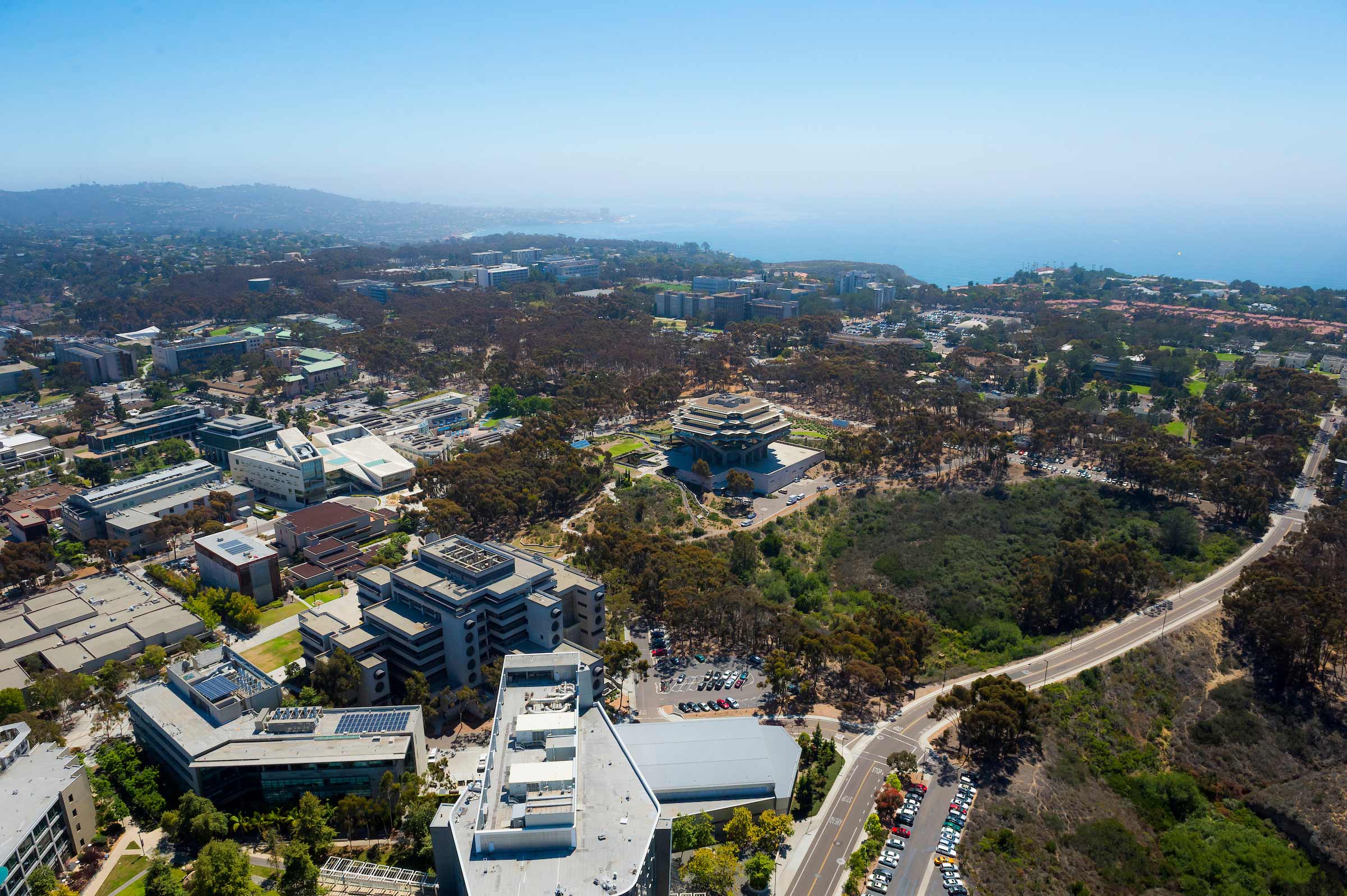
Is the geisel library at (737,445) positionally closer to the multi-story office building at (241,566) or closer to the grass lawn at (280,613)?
the grass lawn at (280,613)

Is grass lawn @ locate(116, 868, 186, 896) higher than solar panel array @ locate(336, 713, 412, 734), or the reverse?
solar panel array @ locate(336, 713, 412, 734)

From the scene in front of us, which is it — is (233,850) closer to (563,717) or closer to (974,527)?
(563,717)

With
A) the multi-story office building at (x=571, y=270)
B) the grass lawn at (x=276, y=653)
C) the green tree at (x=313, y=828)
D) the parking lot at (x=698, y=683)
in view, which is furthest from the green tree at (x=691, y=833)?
the multi-story office building at (x=571, y=270)

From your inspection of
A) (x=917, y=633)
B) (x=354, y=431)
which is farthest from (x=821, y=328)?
(x=917, y=633)

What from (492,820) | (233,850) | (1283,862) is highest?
(492,820)

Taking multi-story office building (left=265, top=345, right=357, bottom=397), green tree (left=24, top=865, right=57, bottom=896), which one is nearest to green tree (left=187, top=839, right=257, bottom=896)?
green tree (left=24, top=865, right=57, bottom=896)

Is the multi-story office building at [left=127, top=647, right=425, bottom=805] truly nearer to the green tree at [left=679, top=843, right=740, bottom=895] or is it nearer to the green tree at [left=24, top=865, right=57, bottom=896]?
the green tree at [left=24, top=865, right=57, bottom=896]
